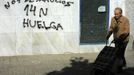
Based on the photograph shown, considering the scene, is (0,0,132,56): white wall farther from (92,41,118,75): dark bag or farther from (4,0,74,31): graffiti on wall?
Answer: (92,41,118,75): dark bag

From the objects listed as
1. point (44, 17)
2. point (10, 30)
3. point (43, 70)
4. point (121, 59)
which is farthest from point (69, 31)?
point (121, 59)

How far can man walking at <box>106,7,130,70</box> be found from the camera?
9875 mm

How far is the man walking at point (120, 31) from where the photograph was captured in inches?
389

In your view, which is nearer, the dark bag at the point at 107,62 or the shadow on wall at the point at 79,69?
the dark bag at the point at 107,62

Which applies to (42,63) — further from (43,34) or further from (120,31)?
(120,31)

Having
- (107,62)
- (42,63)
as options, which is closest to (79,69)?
(42,63)

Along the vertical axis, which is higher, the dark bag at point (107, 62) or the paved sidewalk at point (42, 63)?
the dark bag at point (107, 62)

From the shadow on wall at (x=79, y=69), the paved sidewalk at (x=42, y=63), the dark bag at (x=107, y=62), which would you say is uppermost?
the dark bag at (x=107, y=62)

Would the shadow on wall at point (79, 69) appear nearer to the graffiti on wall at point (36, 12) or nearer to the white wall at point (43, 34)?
the white wall at point (43, 34)

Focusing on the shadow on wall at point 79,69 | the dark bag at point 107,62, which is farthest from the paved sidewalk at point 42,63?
the dark bag at point 107,62

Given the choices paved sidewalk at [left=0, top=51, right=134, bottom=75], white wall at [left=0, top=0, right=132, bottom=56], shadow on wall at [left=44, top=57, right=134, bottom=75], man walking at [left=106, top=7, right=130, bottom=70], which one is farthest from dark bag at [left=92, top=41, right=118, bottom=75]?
white wall at [left=0, top=0, right=132, bottom=56]

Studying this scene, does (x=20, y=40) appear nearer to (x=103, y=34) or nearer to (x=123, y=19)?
(x=103, y=34)

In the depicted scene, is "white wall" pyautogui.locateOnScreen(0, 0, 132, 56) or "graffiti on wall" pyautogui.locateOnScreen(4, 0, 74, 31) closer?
"white wall" pyautogui.locateOnScreen(0, 0, 132, 56)

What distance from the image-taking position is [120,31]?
10.2m
